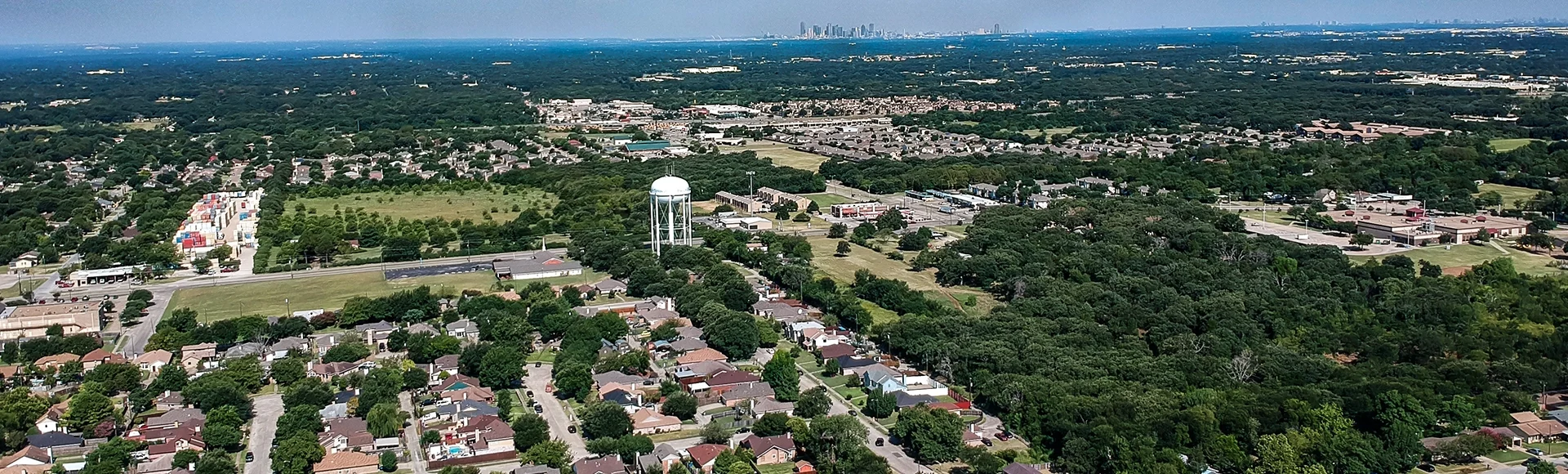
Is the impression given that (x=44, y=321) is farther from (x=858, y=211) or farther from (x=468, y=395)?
(x=858, y=211)

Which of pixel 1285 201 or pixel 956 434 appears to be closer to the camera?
pixel 956 434

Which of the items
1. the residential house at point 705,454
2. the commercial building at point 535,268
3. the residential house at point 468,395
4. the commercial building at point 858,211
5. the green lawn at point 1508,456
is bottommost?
the commercial building at point 858,211

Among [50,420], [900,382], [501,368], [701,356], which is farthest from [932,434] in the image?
[50,420]

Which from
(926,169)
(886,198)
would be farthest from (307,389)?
(926,169)

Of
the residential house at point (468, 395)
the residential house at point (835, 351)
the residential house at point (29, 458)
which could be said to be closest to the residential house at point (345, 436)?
the residential house at point (468, 395)

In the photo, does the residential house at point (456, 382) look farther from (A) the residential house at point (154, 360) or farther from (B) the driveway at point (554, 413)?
(A) the residential house at point (154, 360)

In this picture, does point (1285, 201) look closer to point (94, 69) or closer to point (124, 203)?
point (124, 203)
